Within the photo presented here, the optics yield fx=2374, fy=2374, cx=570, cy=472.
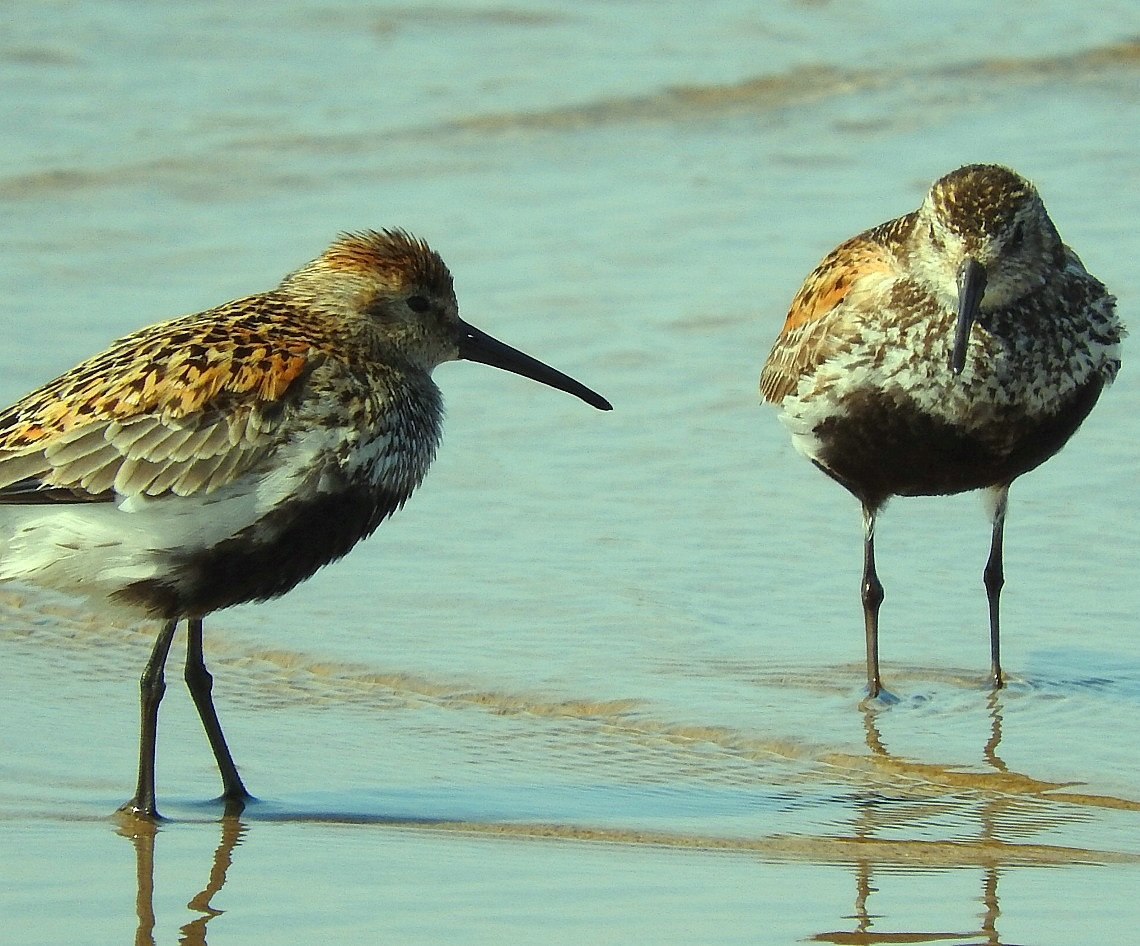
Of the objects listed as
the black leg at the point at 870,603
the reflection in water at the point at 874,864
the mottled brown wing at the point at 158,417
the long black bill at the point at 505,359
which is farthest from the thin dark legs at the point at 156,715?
the black leg at the point at 870,603

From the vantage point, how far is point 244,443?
6215 mm

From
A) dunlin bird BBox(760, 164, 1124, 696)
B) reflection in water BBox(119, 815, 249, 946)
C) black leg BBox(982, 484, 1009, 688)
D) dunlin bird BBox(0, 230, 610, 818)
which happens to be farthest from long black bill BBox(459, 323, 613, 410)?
reflection in water BBox(119, 815, 249, 946)

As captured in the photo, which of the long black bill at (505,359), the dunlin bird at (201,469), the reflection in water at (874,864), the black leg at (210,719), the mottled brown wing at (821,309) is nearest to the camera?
the reflection in water at (874,864)

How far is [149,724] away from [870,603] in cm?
266

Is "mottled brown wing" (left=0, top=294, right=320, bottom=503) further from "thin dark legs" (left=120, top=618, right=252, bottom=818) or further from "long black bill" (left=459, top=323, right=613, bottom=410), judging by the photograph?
"long black bill" (left=459, top=323, right=613, bottom=410)

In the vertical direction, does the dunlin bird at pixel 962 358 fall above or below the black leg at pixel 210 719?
above

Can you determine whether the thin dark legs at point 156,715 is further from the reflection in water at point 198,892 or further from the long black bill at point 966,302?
the long black bill at point 966,302

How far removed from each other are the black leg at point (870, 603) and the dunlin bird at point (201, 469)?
187 centimetres

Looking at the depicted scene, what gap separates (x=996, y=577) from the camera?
26.7ft

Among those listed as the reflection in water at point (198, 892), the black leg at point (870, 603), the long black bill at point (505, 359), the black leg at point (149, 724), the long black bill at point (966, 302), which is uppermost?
the long black bill at point (966, 302)

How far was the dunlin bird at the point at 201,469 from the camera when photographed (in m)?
6.19

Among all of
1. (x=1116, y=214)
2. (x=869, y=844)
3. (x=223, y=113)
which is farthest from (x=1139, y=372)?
(x=223, y=113)

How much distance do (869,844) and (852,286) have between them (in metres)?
2.82

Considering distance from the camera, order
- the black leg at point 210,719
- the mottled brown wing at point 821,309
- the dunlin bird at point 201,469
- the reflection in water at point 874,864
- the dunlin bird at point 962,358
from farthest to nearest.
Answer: the mottled brown wing at point 821,309 < the dunlin bird at point 962,358 < the black leg at point 210,719 < the dunlin bird at point 201,469 < the reflection in water at point 874,864
